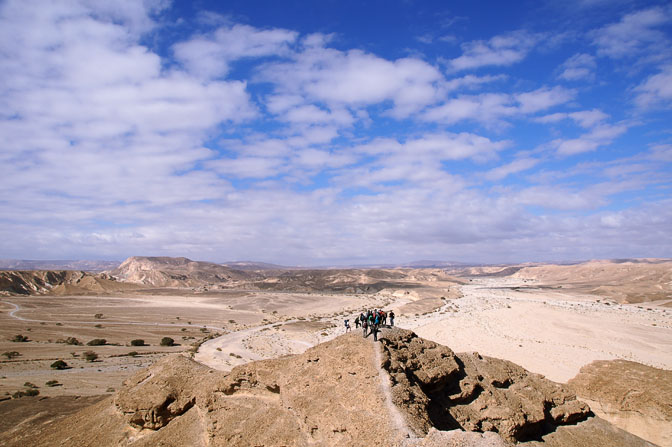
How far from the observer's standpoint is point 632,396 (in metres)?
12.5

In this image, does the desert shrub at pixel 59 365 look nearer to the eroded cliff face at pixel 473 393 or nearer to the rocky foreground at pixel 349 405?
the rocky foreground at pixel 349 405

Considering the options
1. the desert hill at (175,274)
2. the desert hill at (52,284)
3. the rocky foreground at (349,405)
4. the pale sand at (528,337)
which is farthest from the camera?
the desert hill at (175,274)

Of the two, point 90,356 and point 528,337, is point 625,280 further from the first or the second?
point 90,356

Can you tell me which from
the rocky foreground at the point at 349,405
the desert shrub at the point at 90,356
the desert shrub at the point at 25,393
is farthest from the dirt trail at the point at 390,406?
the desert shrub at the point at 90,356

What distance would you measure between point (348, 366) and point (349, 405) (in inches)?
44.8

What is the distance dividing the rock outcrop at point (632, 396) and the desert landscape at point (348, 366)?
4cm

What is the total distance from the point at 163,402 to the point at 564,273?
20791 cm

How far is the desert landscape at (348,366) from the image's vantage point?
905cm

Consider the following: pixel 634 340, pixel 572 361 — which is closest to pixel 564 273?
pixel 634 340

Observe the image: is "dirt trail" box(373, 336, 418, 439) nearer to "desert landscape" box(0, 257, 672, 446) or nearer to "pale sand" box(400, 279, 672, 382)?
"desert landscape" box(0, 257, 672, 446)

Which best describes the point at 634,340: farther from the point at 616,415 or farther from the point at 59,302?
the point at 59,302

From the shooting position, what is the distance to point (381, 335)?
35.0 ft

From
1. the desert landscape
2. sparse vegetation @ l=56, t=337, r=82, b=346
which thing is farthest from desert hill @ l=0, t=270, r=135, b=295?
sparse vegetation @ l=56, t=337, r=82, b=346

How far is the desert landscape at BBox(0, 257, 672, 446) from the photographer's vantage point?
905 cm
